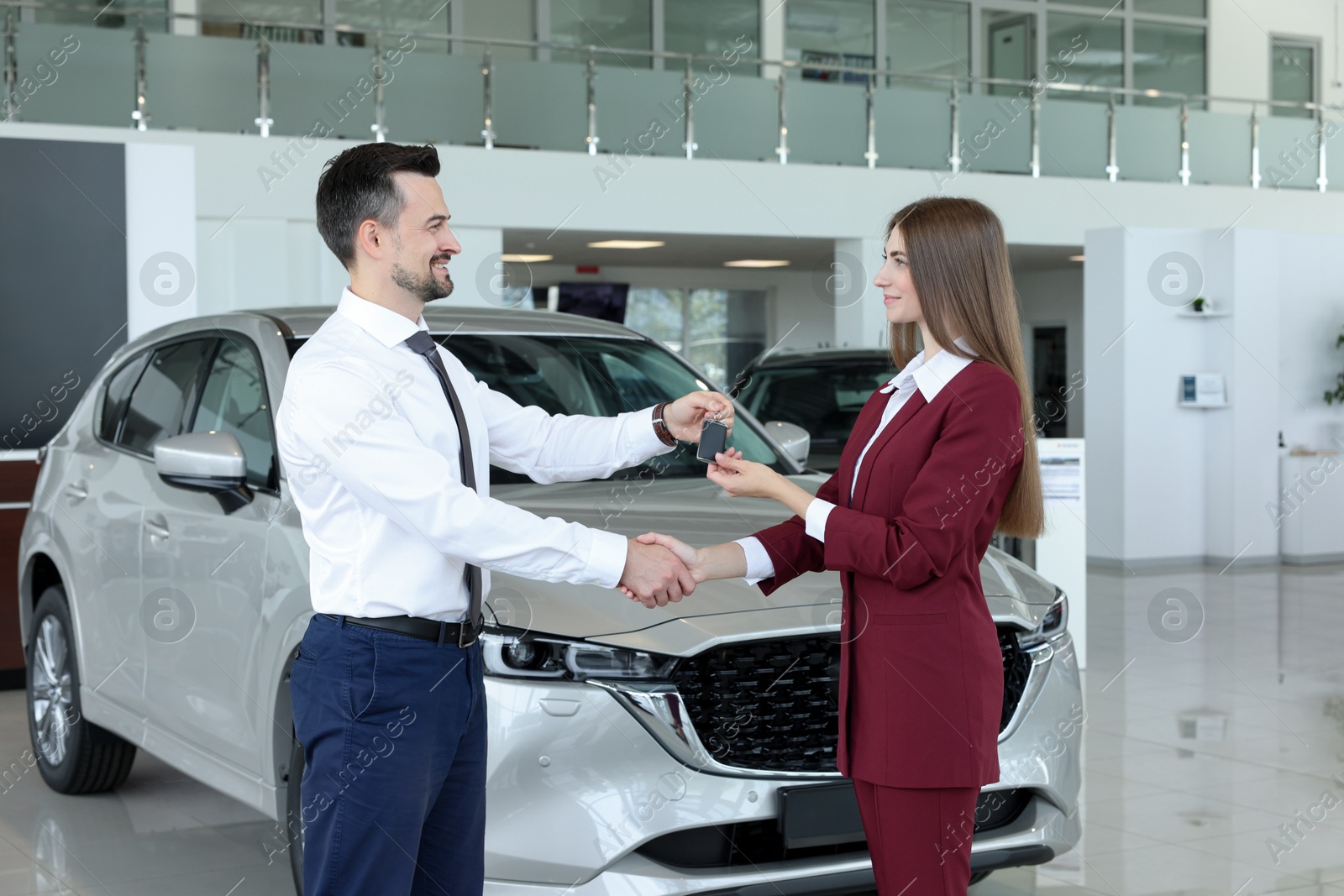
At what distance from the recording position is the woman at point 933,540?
7.18 ft

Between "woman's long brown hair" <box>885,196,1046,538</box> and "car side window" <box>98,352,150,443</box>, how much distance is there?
3.00 m

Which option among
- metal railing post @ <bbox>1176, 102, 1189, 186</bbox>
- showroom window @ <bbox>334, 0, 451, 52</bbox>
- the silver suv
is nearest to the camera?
the silver suv

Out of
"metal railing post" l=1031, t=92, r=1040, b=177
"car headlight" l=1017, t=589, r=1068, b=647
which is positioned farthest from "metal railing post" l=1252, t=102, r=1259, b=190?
"car headlight" l=1017, t=589, r=1068, b=647

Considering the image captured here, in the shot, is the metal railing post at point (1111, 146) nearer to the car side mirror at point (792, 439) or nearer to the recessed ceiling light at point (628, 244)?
the recessed ceiling light at point (628, 244)

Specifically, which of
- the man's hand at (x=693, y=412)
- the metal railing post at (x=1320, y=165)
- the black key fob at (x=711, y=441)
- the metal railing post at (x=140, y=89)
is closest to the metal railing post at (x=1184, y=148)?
the metal railing post at (x=1320, y=165)

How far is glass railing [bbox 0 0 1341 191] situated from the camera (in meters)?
10.5

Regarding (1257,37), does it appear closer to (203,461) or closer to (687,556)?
(203,461)

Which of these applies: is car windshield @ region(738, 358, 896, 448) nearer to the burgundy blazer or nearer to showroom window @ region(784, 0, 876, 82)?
the burgundy blazer

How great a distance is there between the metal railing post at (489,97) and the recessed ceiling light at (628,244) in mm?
2031

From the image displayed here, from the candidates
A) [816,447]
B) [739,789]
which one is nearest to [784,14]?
[816,447]

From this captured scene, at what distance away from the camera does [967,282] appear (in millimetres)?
2287

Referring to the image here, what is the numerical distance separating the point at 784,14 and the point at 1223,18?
6.38m

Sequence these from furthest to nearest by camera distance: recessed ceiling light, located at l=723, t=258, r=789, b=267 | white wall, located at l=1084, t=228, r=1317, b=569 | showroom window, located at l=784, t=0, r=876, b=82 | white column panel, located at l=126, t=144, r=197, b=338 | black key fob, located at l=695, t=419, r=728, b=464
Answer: showroom window, located at l=784, t=0, r=876, b=82
recessed ceiling light, located at l=723, t=258, r=789, b=267
white wall, located at l=1084, t=228, r=1317, b=569
white column panel, located at l=126, t=144, r=197, b=338
black key fob, located at l=695, t=419, r=728, b=464

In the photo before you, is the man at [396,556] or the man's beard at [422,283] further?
the man's beard at [422,283]
